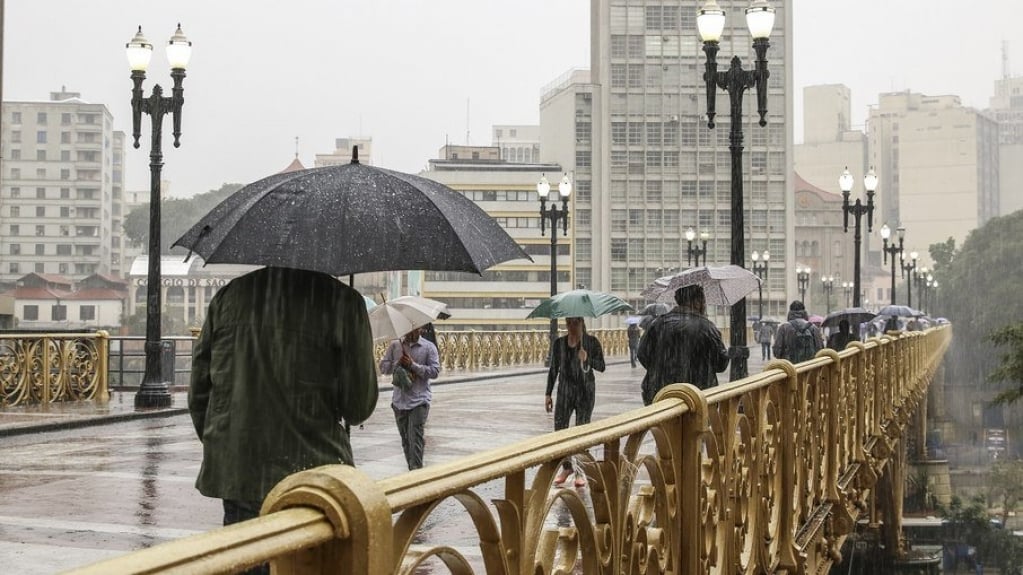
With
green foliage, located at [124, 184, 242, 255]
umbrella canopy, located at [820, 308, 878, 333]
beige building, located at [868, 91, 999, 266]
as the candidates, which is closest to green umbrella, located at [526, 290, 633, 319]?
umbrella canopy, located at [820, 308, 878, 333]

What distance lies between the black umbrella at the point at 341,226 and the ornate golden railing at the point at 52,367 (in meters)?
13.5

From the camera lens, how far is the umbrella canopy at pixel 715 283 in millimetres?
12000

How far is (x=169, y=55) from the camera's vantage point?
16.7 metres

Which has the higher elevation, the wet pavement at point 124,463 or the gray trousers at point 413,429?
the gray trousers at point 413,429

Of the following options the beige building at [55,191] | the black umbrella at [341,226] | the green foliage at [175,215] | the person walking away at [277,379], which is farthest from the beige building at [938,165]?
the person walking away at [277,379]

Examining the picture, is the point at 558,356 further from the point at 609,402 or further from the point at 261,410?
the point at 609,402

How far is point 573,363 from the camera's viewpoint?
1031 centimetres

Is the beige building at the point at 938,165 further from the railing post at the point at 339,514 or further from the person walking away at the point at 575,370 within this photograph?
the railing post at the point at 339,514

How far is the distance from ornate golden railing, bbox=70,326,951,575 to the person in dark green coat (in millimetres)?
585

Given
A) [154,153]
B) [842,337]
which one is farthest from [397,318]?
[842,337]

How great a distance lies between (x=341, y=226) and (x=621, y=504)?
164 cm

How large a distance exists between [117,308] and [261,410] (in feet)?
355

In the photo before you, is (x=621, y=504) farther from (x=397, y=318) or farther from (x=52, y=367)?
(x=52, y=367)

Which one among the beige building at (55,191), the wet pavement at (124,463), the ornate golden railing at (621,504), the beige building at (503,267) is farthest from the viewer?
the beige building at (55,191)
